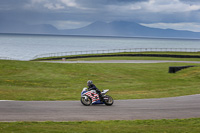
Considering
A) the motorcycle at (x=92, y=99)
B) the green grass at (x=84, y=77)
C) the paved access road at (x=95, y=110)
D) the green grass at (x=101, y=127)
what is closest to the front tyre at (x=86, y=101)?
the motorcycle at (x=92, y=99)

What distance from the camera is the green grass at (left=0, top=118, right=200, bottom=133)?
11094mm

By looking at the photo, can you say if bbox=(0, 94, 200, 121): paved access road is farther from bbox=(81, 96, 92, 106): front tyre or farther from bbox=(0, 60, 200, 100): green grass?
bbox=(0, 60, 200, 100): green grass

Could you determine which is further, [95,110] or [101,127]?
[95,110]

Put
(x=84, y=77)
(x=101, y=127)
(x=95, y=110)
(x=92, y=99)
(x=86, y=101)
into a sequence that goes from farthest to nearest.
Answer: (x=84, y=77) → (x=92, y=99) → (x=86, y=101) → (x=95, y=110) → (x=101, y=127)

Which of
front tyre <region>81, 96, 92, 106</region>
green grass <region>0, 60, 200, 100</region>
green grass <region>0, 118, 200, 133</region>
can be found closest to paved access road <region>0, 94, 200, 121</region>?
front tyre <region>81, 96, 92, 106</region>

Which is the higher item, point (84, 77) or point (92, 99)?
point (84, 77)

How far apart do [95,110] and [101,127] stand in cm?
436

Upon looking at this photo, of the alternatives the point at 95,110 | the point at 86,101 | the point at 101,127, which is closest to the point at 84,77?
the point at 86,101

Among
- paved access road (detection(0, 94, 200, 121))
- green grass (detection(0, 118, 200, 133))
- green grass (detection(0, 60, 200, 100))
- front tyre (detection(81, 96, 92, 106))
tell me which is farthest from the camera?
green grass (detection(0, 60, 200, 100))

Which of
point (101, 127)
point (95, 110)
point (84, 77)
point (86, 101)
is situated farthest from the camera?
point (84, 77)

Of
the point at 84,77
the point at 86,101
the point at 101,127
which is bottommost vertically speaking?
the point at 101,127

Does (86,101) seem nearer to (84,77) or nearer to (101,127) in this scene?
(101,127)

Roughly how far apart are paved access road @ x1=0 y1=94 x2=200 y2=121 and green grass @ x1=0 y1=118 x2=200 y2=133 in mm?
1078

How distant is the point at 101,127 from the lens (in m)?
12.1
